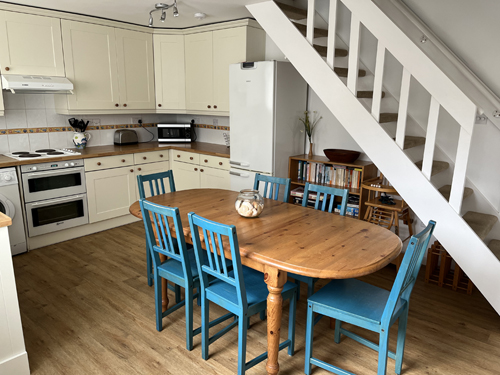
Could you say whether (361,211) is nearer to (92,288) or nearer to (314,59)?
(314,59)

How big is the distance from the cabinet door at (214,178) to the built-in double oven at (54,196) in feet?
4.48

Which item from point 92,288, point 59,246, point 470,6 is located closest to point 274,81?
point 470,6

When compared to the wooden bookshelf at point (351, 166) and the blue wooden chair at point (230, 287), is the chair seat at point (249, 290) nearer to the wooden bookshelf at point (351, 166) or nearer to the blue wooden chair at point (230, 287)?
the blue wooden chair at point (230, 287)

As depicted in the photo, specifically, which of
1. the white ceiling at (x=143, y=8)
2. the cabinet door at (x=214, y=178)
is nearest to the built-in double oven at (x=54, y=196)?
the cabinet door at (x=214, y=178)

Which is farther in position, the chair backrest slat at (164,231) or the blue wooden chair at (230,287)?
the chair backrest slat at (164,231)

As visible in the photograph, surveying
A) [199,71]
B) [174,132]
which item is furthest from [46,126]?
[199,71]

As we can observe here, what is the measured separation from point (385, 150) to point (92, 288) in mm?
2582

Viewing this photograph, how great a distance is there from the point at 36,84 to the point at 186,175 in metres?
1.94

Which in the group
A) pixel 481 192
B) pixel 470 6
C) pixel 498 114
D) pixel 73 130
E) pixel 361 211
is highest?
pixel 470 6

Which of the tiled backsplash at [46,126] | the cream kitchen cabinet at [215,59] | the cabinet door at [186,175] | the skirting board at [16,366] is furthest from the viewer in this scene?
the cabinet door at [186,175]

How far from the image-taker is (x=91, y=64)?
14.2ft

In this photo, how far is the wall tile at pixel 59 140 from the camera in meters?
4.45

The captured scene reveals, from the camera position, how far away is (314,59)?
300 centimetres

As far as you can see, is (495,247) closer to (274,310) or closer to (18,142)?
(274,310)
